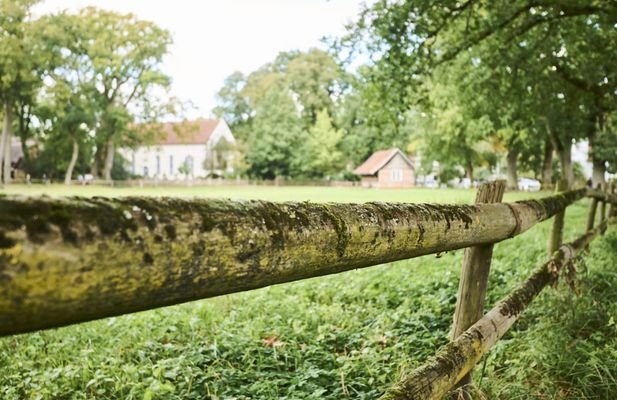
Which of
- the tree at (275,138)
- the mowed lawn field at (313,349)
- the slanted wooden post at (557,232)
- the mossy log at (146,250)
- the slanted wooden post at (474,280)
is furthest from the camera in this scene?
the tree at (275,138)

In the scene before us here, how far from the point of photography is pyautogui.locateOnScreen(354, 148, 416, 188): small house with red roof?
73.3 m

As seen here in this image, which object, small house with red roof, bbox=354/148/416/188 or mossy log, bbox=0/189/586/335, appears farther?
small house with red roof, bbox=354/148/416/188

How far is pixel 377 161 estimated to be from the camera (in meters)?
73.9

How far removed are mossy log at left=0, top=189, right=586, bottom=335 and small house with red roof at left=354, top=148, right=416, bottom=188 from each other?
70.6m

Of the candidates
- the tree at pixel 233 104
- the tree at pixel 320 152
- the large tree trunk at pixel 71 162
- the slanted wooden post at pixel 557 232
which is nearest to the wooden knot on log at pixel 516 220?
the slanted wooden post at pixel 557 232

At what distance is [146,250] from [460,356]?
5.85 feet

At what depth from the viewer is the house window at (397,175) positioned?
2958 inches

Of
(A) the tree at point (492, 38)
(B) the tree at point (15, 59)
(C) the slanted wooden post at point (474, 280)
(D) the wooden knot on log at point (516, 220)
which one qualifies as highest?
(B) the tree at point (15, 59)

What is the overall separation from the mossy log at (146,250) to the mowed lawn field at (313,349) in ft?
4.03

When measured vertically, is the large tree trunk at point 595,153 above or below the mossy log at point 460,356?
above

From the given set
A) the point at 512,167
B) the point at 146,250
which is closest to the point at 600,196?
the point at 146,250

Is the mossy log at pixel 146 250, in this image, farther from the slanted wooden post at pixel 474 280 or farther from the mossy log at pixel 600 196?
the mossy log at pixel 600 196

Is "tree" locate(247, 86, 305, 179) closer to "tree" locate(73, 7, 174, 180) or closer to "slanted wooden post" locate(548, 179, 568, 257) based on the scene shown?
"tree" locate(73, 7, 174, 180)

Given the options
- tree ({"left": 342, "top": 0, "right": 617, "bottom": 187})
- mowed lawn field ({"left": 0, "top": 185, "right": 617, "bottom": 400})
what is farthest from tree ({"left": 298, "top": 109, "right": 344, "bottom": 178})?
mowed lawn field ({"left": 0, "top": 185, "right": 617, "bottom": 400})
